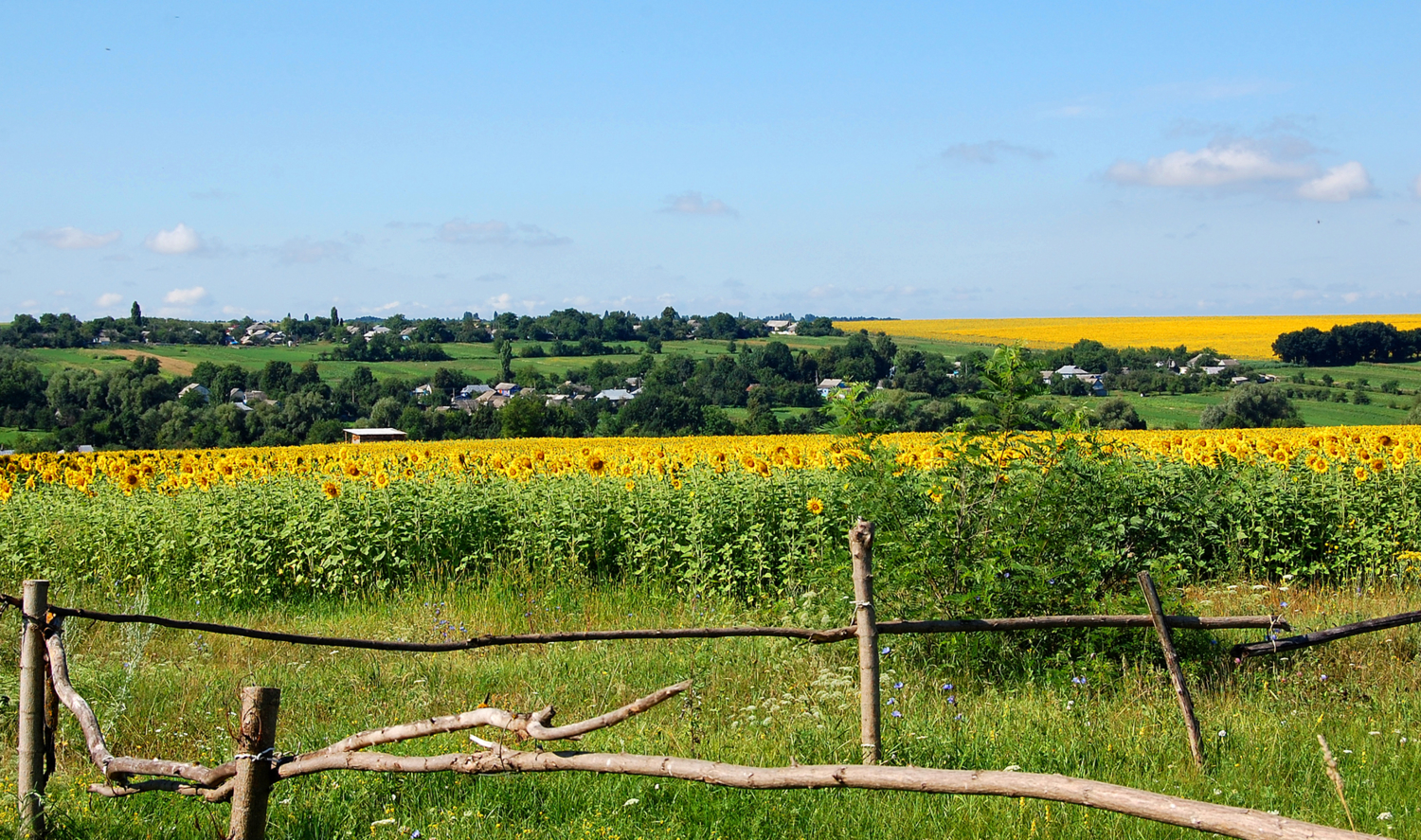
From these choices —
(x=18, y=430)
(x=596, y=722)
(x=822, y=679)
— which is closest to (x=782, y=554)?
(x=822, y=679)

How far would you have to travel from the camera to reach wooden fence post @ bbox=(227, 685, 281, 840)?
3068 mm

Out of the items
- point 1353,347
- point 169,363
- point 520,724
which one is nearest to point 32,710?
point 520,724

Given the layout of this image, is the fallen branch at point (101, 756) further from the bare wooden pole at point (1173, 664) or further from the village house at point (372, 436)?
the village house at point (372, 436)

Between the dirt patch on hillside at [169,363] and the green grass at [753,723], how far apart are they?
59.7 m

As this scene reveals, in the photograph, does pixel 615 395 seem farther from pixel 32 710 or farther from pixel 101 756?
pixel 101 756

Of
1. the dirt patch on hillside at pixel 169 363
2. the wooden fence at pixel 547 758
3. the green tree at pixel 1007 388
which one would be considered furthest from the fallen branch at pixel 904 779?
the dirt patch on hillside at pixel 169 363

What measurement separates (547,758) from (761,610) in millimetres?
5773

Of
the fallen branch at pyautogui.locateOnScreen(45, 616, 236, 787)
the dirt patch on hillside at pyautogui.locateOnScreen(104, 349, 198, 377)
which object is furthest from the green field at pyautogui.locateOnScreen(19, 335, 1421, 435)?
the fallen branch at pyautogui.locateOnScreen(45, 616, 236, 787)

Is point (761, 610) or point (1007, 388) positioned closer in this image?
point (1007, 388)

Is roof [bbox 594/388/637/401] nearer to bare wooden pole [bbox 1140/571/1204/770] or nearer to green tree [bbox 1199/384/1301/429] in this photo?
green tree [bbox 1199/384/1301/429]

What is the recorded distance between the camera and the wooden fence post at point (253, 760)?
307 centimetres

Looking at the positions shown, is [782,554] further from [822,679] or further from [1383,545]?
[1383,545]

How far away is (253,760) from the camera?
307 centimetres

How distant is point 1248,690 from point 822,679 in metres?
2.47
